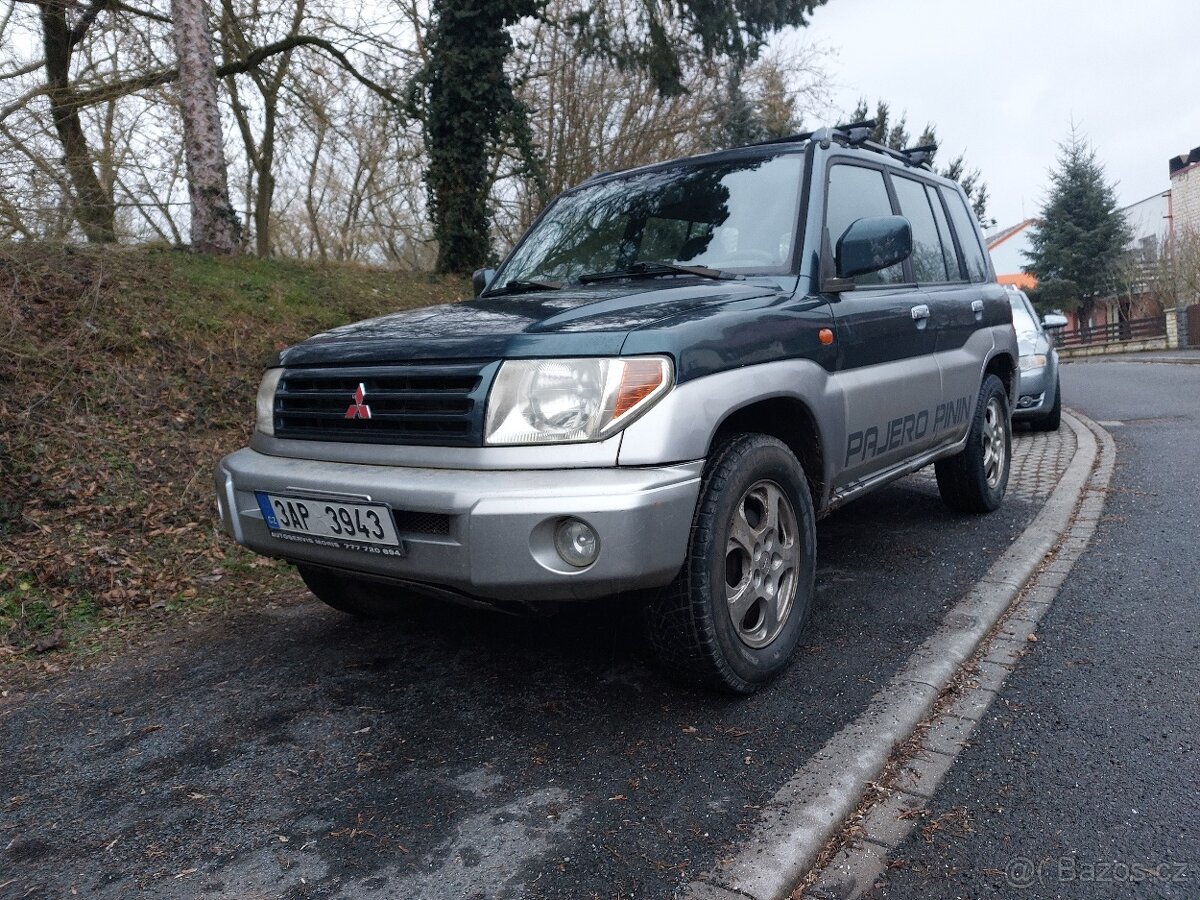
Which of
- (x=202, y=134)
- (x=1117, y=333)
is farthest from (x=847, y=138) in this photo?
(x=1117, y=333)

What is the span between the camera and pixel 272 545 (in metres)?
3.12

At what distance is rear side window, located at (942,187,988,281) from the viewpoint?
5434 mm

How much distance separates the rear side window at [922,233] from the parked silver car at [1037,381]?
420cm

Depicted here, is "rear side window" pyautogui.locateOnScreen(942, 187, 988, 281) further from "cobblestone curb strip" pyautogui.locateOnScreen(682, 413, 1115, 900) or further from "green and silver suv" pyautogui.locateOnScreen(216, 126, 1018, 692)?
"cobblestone curb strip" pyautogui.locateOnScreen(682, 413, 1115, 900)

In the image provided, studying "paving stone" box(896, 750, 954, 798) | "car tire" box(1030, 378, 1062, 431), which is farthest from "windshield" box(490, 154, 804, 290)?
"car tire" box(1030, 378, 1062, 431)

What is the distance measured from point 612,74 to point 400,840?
1643 centimetres

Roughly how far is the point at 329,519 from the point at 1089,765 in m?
2.37

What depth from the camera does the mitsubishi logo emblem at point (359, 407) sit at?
9.75 feet

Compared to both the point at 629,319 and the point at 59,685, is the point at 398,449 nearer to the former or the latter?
the point at 629,319

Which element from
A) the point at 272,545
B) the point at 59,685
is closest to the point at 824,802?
the point at 272,545

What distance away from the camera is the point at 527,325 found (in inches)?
113

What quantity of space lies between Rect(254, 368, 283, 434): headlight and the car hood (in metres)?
0.06

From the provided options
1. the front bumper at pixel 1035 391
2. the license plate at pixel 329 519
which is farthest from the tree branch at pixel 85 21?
the front bumper at pixel 1035 391

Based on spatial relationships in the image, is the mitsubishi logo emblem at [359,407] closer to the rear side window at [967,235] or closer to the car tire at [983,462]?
the car tire at [983,462]
